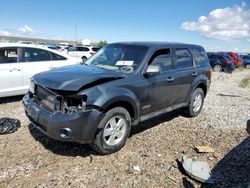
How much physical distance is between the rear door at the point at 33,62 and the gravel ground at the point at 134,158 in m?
1.25

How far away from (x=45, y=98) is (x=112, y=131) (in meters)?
1.19

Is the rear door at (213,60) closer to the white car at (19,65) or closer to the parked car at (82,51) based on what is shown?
the parked car at (82,51)

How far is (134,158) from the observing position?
4.36 meters

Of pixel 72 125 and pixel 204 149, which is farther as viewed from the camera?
pixel 204 149

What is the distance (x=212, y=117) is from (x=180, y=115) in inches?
34.4

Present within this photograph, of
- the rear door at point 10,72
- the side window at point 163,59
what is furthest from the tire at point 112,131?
the rear door at point 10,72

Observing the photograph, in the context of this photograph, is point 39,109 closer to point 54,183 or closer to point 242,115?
point 54,183

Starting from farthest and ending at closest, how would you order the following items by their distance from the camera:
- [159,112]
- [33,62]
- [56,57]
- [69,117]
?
[56,57] → [33,62] → [159,112] → [69,117]

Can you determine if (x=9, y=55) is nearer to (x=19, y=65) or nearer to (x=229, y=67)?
(x=19, y=65)

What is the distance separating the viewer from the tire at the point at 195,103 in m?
6.50

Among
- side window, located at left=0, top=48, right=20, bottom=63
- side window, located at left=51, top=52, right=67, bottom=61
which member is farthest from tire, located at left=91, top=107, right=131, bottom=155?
side window, located at left=51, top=52, right=67, bottom=61

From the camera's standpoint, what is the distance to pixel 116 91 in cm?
418

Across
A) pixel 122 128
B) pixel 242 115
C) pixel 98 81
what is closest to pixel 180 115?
pixel 242 115

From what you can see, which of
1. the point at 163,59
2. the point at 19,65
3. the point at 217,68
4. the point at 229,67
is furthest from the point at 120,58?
the point at 229,67
